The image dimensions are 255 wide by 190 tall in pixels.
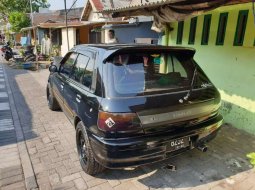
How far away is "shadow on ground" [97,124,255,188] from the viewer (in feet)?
10.4

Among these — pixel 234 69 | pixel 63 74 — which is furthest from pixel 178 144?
pixel 63 74

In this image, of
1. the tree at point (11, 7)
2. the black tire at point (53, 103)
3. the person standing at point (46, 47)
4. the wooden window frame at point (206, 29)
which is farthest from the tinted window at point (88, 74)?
the tree at point (11, 7)

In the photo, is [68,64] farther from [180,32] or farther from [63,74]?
[180,32]

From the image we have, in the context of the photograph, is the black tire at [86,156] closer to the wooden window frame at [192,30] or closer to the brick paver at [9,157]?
the brick paver at [9,157]

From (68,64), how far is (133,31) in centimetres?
617

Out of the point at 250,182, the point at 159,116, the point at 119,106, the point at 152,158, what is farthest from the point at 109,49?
the point at 250,182

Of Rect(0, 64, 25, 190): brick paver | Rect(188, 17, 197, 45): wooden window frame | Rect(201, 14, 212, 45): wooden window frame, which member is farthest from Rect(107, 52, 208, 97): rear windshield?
Rect(188, 17, 197, 45): wooden window frame

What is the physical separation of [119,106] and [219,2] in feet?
7.47

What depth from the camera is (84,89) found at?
10.7ft

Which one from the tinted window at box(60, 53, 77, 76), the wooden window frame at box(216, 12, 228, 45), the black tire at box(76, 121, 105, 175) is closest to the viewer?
the black tire at box(76, 121, 105, 175)

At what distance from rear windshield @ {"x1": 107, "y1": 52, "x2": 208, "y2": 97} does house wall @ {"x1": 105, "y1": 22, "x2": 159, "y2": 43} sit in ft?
19.6

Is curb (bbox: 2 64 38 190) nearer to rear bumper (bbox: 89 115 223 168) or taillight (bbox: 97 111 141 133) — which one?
rear bumper (bbox: 89 115 223 168)

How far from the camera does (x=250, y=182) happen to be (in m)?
3.16

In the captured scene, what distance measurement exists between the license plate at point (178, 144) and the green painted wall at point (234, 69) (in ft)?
7.39
